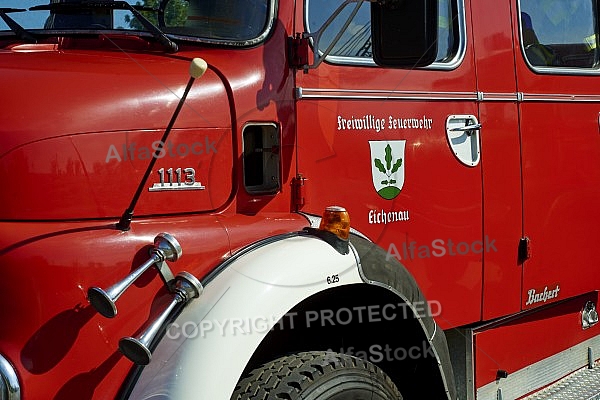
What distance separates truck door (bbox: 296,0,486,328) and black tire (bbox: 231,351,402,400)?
0.59 m

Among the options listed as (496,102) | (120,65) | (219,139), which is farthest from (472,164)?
(120,65)

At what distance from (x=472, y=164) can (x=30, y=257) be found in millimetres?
1965

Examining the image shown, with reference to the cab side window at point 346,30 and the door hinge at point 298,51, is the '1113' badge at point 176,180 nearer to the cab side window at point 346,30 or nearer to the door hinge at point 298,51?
the door hinge at point 298,51

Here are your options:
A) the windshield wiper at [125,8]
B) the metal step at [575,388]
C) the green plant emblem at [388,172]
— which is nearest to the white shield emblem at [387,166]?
the green plant emblem at [388,172]

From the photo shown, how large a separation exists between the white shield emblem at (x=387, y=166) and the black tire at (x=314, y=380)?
74cm

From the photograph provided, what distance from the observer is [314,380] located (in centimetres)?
246

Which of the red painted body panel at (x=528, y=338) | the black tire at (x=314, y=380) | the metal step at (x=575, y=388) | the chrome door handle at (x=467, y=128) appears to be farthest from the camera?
the metal step at (x=575, y=388)

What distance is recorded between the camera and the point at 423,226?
325 centimetres

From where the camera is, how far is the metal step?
392 centimetres

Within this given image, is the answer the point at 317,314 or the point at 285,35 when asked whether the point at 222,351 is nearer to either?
the point at 317,314

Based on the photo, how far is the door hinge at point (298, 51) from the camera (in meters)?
2.85

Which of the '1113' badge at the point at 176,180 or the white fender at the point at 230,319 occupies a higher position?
the '1113' badge at the point at 176,180

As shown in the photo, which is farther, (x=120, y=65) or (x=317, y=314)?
(x=317, y=314)

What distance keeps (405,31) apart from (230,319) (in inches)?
46.4
